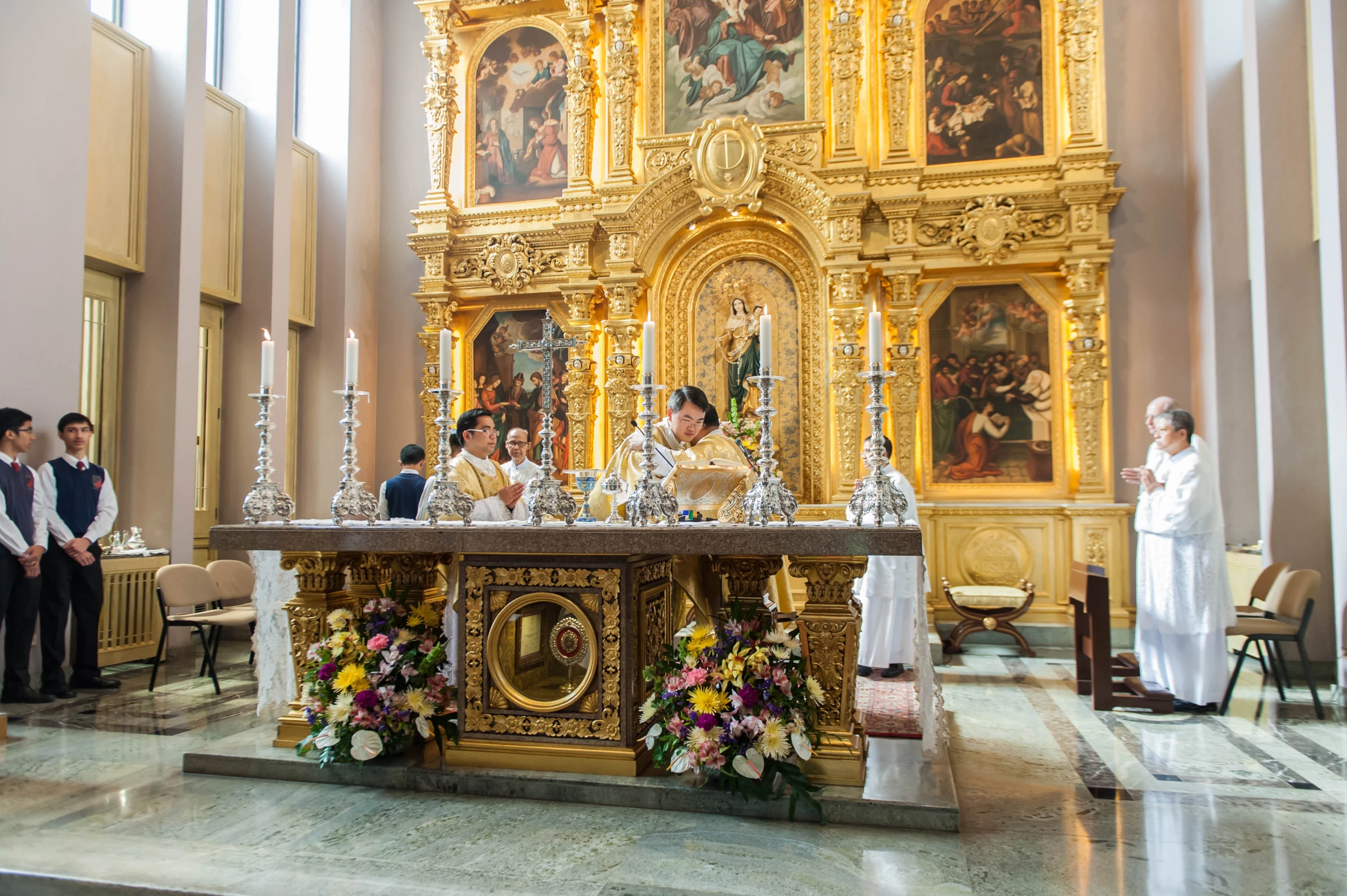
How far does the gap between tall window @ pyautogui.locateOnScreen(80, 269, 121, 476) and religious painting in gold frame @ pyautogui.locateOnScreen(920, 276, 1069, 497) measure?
25.4ft

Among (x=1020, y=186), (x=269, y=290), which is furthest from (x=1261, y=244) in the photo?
(x=269, y=290)

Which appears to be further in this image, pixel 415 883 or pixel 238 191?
pixel 238 191

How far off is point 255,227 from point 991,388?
786cm

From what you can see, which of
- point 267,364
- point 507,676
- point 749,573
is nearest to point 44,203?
point 267,364

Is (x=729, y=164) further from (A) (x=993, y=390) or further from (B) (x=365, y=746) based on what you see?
(B) (x=365, y=746)

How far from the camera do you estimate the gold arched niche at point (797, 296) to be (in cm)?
977

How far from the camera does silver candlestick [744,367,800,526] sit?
4.00 metres

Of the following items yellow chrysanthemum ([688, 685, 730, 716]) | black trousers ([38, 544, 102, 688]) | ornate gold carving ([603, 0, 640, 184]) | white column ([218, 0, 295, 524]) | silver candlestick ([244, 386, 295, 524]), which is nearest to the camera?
yellow chrysanthemum ([688, 685, 730, 716])

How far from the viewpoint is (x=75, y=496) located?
6.77 meters

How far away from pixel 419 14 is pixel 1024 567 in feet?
31.6

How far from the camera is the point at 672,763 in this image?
12.9ft

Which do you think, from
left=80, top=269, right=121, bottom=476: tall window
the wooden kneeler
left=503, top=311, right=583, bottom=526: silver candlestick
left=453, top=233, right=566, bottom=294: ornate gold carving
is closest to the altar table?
left=503, top=311, right=583, bottom=526: silver candlestick

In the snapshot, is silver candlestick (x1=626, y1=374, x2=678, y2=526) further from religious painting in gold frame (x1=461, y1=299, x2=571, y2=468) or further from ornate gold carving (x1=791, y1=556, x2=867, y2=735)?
religious painting in gold frame (x1=461, y1=299, x2=571, y2=468)

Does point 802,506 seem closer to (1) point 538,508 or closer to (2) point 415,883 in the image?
(1) point 538,508
